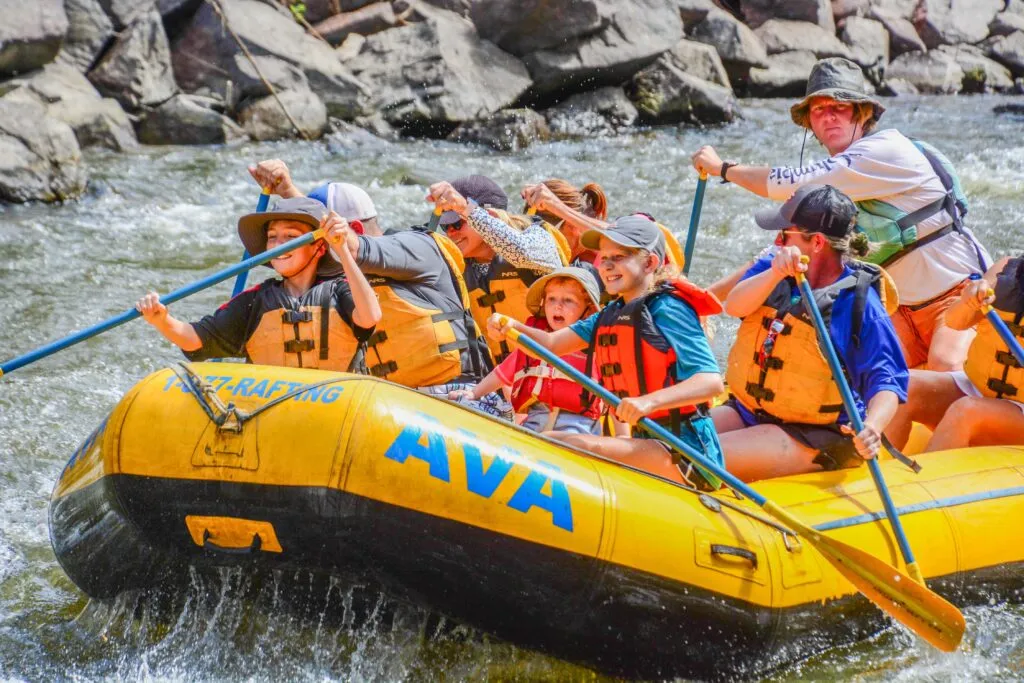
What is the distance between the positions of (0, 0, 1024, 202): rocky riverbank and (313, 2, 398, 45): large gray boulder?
0.06 ft

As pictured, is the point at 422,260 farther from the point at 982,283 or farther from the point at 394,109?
the point at 394,109

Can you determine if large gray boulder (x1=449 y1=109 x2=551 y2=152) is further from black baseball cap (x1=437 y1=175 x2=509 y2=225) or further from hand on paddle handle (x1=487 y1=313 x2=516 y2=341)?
hand on paddle handle (x1=487 y1=313 x2=516 y2=341)

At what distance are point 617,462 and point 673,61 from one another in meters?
11.0

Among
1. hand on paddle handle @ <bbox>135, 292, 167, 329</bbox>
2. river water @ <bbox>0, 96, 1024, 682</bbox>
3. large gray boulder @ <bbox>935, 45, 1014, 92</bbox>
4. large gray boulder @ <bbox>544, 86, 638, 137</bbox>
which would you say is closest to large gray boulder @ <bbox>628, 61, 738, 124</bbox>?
large gray boulder @ <bbox>544, 86, 638, 137</bbox>

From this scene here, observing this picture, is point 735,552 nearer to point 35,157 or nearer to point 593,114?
point 35,157

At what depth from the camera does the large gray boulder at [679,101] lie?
13.0m

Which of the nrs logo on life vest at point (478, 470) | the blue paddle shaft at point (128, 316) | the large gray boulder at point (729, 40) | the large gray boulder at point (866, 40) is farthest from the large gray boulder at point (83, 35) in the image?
the large gray boulder at point (866, 40)

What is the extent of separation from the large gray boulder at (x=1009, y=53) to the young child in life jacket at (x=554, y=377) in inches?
641

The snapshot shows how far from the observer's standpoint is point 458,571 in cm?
320

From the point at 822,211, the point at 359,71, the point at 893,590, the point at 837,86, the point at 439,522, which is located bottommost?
the point at 359,71

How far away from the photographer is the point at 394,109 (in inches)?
472

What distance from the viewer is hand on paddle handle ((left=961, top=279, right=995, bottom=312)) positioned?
3.88m

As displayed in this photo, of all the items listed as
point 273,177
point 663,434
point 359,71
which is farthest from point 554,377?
point 359,71

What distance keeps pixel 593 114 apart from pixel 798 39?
Result: 4798 mm
